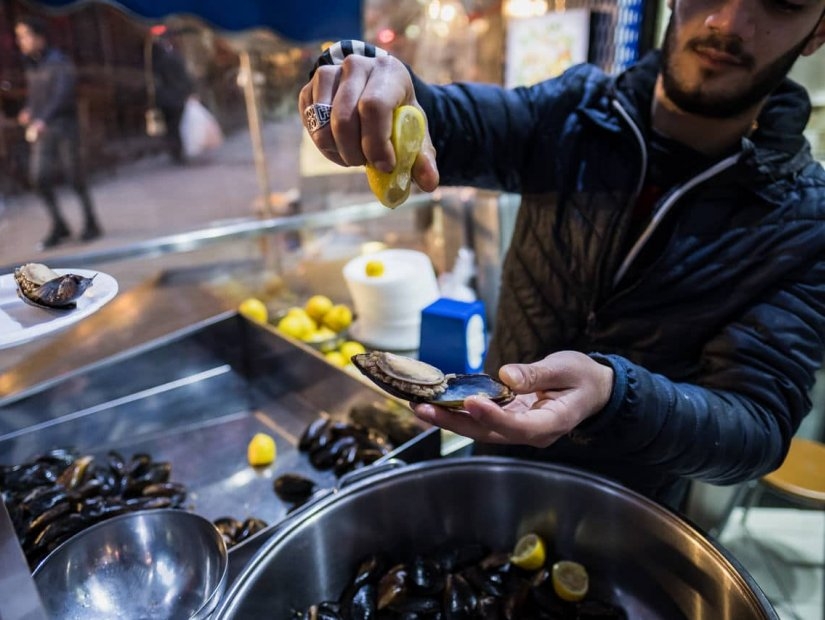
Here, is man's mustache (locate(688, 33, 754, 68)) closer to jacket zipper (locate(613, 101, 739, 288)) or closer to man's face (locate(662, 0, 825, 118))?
man's face (locate(662, 0, 825, 118))

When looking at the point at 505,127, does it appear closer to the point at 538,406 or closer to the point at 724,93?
the point at 724,93

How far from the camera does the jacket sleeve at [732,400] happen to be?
91cm

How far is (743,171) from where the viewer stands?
117 cm

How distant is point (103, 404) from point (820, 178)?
6.75 feet

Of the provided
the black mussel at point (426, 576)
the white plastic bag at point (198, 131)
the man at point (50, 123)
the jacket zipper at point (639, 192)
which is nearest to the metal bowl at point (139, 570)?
the black mussel at point (426, 576)

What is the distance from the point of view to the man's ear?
1106 millimetres

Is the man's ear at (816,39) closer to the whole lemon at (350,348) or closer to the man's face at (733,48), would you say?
the man's face at (733,48)

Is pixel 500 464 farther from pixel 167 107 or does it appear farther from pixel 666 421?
pixel 167 107

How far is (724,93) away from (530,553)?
1.03m

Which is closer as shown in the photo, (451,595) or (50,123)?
(451,595)

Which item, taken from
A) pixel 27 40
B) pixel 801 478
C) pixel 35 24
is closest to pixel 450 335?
pixel 801 478

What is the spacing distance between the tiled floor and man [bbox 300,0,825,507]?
168cm

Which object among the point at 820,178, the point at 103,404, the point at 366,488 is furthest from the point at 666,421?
the point at 103,404

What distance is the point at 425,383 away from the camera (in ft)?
2.62
